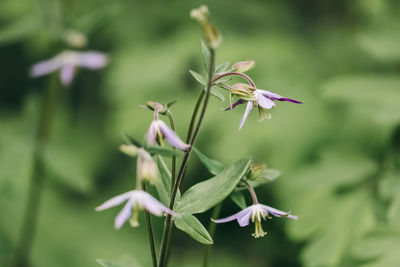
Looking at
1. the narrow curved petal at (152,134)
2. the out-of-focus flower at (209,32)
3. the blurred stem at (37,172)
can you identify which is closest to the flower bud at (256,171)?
the narrow curved petal at (152,134)

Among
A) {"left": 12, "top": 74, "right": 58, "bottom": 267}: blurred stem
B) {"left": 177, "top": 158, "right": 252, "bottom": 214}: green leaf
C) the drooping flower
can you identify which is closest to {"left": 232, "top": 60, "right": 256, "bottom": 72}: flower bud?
the drooping flower

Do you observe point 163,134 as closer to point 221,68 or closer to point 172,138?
point 172,138

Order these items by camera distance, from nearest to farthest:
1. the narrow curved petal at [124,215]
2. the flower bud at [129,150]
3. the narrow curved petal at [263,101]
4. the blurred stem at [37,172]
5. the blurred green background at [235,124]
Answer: the narrow curved petal at [124,215], the flower bud at [129,150], the narrow curved petal at [263,101], the blurred green background at [235,124], the blurred stem at [37,172]

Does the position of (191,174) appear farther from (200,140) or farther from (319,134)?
(319,134)

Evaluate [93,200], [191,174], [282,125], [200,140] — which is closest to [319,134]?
[282,125]

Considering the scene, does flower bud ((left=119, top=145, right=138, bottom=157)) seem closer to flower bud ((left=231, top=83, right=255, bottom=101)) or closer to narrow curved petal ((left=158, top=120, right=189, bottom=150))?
narrow curved petal ((left=158, top=120, right=189, bottom=150))

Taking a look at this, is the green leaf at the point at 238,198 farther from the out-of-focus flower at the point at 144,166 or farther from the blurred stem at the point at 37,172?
the blurred stem at the point at 37,172

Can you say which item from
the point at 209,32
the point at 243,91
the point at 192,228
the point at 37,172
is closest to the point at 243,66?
the point at 243,91
